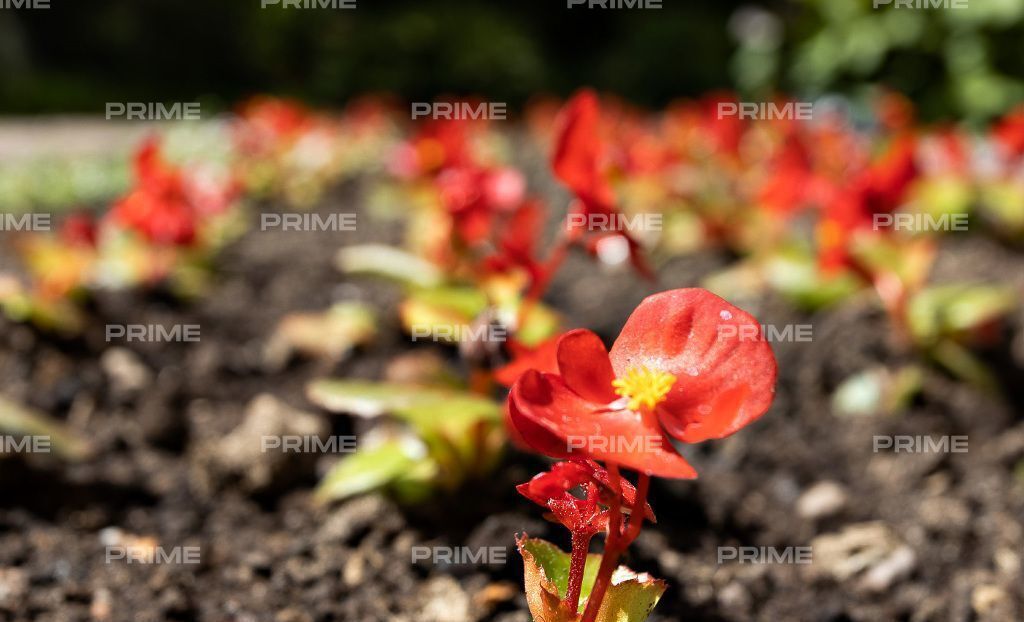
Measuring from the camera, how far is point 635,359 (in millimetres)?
1098

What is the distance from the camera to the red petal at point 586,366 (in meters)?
1.04

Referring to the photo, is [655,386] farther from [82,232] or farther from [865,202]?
[82,232]

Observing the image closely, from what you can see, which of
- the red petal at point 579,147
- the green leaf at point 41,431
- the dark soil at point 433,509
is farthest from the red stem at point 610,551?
the green leaf at point 41,431

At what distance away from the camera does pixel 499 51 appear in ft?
38.6

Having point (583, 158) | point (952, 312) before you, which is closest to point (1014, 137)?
point (952, 312)

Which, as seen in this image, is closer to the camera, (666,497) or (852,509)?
(666,497)

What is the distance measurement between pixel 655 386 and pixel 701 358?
0.07m

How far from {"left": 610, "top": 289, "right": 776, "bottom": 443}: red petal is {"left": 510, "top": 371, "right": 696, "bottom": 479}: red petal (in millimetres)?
40

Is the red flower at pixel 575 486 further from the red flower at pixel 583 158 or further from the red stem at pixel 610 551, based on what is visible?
the red flower at pixel 583 158

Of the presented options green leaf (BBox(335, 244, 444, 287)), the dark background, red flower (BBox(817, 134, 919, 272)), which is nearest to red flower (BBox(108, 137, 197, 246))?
green leaf (BBox(335, 244, 444, 287))

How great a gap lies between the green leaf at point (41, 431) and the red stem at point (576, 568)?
5.09ft

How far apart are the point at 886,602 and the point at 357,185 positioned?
183 inches

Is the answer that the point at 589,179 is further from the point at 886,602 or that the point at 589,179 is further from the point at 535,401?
the point at 886,602

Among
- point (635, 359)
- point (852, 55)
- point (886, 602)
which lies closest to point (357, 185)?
point (886, 602)
